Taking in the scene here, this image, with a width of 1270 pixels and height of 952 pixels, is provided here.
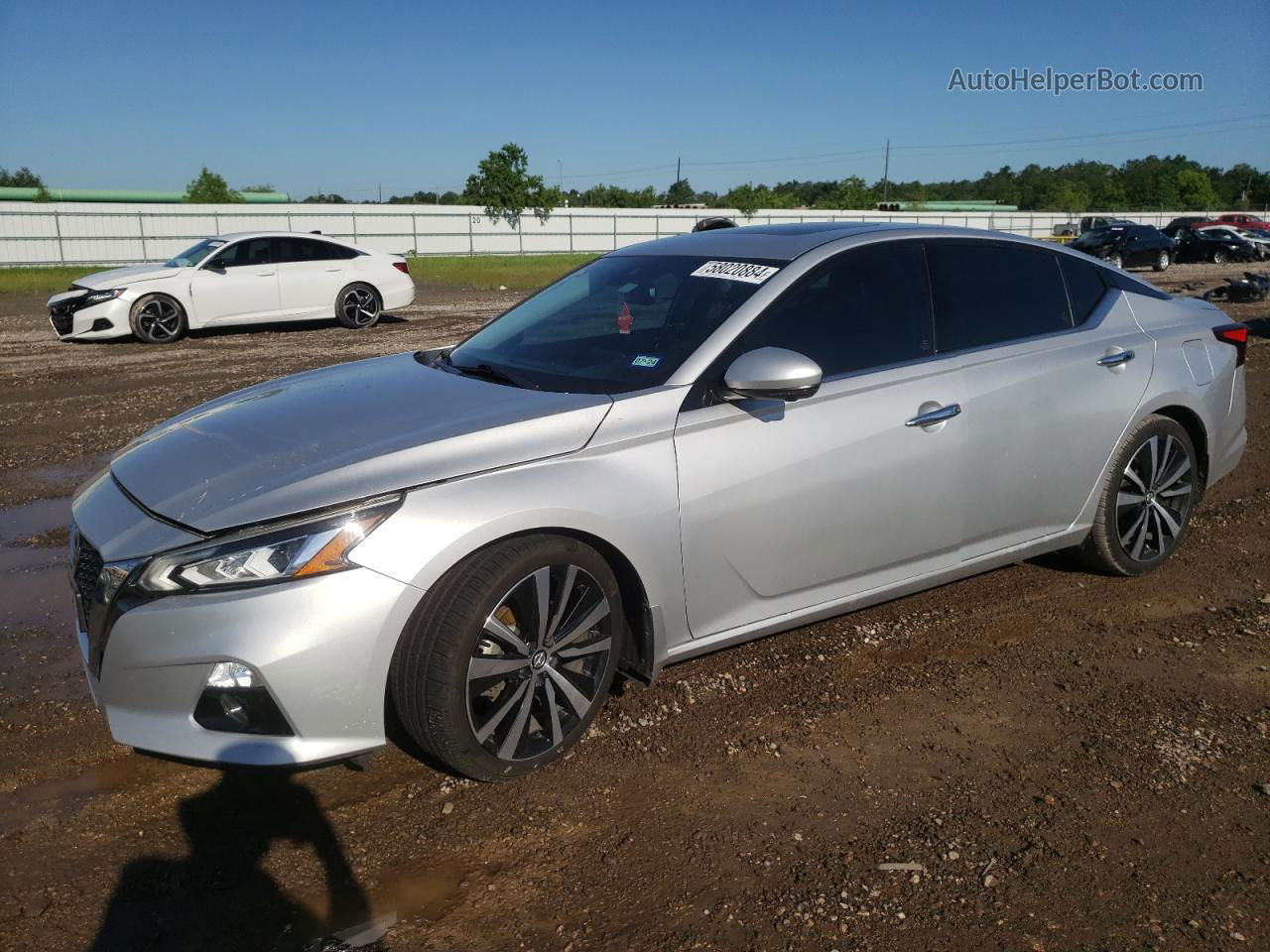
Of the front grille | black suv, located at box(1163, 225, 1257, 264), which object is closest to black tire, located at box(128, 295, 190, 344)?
the front grille

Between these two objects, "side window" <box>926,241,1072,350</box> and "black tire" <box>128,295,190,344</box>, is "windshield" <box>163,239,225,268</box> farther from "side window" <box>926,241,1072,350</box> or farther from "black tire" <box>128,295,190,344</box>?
"side window" <box>926,241,1072,350</box>

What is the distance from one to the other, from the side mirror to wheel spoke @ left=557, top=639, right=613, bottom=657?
0.96 meters

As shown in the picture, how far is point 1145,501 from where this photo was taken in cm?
487

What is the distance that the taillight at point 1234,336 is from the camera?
16.8 ft

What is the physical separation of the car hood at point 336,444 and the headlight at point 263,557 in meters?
0.06

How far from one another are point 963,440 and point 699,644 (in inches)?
54.5

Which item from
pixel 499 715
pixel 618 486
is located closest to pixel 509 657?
pixel 499 715

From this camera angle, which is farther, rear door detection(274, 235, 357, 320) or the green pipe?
the green pipe

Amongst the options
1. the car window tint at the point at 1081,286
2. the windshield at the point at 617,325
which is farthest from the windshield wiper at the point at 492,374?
the car window tint at the point at 1081,286

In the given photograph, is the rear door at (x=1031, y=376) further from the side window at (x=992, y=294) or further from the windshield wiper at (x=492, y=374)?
the windshield wiper at (x=492, y=374)

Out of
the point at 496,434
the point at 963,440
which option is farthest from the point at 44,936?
the point at 963,440

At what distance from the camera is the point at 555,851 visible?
2906 mm

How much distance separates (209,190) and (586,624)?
253ft

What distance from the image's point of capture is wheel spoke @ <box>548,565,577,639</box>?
3209 millimetres
